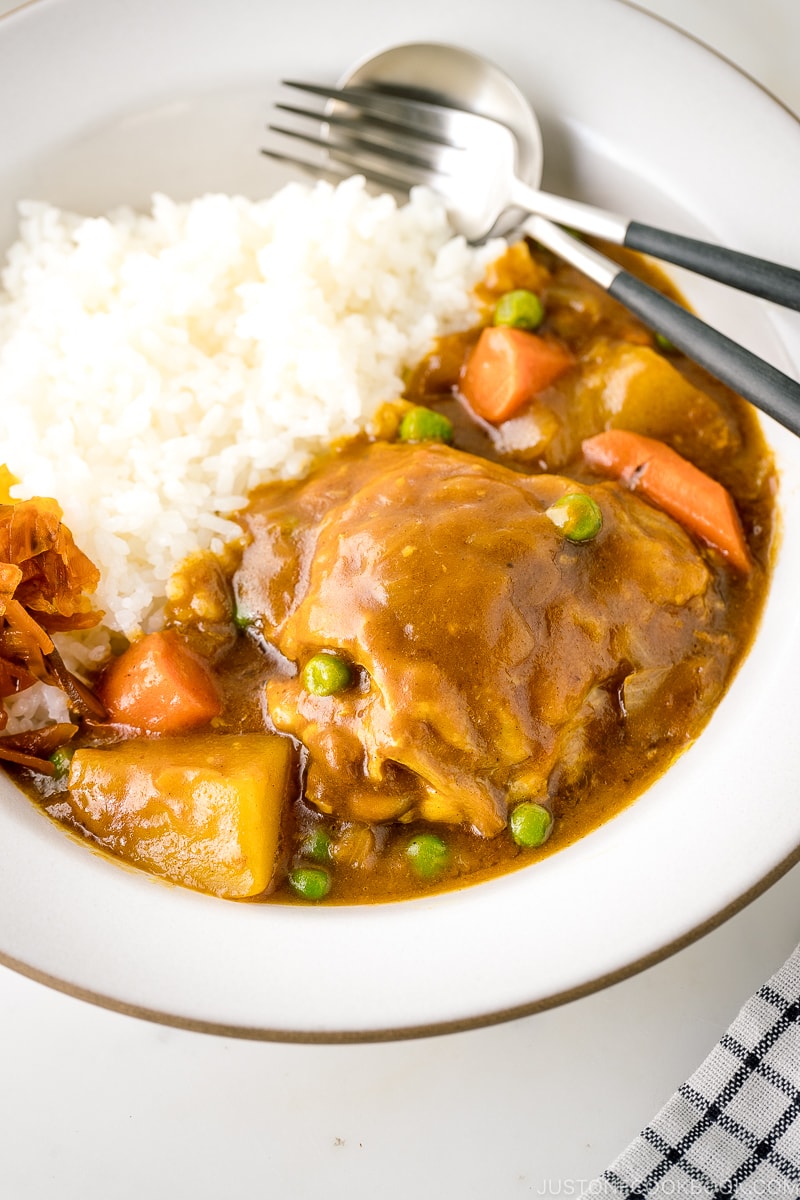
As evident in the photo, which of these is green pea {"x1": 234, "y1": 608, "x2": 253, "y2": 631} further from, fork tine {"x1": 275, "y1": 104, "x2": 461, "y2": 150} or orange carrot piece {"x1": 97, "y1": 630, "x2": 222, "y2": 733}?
fork tine {"x1": 275, "y1": 104, "x2": 461, "y2": 150}

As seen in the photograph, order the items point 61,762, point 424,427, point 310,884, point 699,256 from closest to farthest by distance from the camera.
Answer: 1. point 310,884
2. point 61,762
3. point 699,256
4. point 424,427

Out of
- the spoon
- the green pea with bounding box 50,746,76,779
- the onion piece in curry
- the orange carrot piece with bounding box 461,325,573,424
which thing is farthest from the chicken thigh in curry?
the spoon

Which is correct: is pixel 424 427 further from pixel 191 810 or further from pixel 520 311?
Result: pixel 191 810

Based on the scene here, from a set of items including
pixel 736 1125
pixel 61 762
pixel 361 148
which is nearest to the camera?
pixel 736 1125

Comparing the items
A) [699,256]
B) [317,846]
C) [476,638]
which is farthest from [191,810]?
[699,256]

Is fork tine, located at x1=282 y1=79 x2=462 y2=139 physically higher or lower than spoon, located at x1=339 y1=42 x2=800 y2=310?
lower

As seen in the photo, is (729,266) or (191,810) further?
(729,266)

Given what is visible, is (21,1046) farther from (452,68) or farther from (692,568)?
(452,68)
